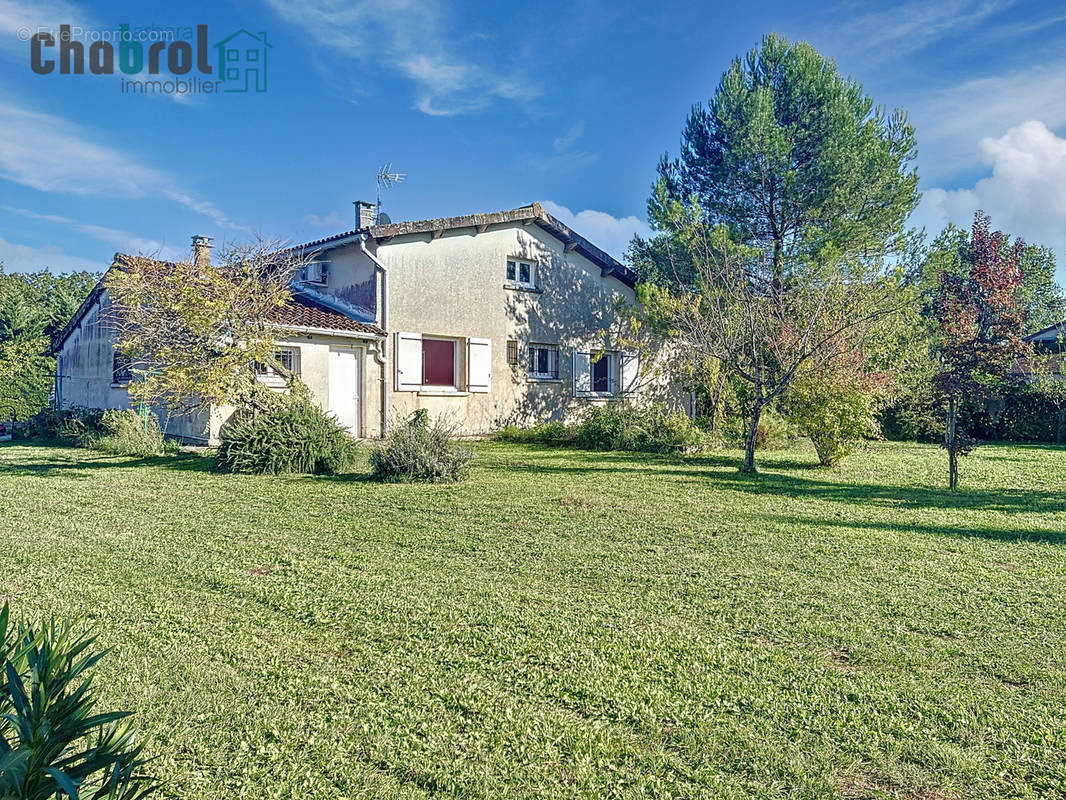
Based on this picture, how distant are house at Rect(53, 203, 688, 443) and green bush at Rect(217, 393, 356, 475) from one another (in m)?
2.83

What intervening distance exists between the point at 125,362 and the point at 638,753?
52.5 feet

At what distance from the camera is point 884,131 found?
19312 mm

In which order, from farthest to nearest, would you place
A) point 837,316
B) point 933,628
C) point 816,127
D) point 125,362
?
point 816,127
point 125,362
point 837,316
point 933,628

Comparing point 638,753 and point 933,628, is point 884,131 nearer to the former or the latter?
point 933,628

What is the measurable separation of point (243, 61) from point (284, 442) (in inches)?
256

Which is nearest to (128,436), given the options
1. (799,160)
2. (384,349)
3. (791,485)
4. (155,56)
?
(384,349)

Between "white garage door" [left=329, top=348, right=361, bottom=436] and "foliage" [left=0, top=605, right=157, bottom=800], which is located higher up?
"white garage door" [left=329, top=348, right=361, bottom=436]

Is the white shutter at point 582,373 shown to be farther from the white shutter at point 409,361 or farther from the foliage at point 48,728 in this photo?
the foliage at point 48,728

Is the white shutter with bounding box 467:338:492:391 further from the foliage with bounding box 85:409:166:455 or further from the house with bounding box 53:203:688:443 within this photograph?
the foliage with bounding box 85:409:166:455

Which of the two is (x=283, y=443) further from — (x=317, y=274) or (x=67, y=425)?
(x=67, y=425)

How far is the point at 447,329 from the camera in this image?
1647cm

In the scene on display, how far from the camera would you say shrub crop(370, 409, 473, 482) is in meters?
9.80

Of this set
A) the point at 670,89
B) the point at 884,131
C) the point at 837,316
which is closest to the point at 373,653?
the point at 837,316

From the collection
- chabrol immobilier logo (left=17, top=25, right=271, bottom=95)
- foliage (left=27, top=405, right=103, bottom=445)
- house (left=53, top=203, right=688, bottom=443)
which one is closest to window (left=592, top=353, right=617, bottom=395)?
house (left=53, top=203, right=688, bottom=443)
